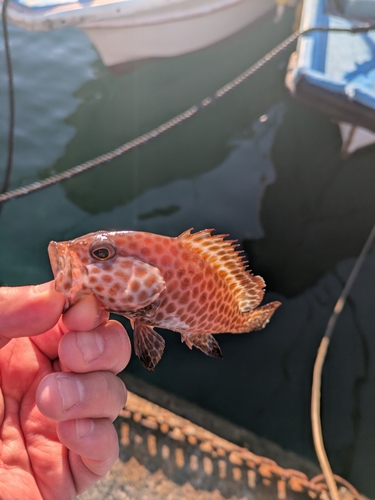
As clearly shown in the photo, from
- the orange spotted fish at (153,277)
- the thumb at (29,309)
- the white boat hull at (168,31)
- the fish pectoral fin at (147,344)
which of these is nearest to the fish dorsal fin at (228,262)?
the orange spotted fish at (153,277)

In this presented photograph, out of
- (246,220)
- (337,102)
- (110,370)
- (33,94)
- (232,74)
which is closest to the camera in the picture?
(110,370)

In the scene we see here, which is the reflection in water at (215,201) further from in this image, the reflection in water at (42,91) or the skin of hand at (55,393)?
the skin of hand at (55,393)

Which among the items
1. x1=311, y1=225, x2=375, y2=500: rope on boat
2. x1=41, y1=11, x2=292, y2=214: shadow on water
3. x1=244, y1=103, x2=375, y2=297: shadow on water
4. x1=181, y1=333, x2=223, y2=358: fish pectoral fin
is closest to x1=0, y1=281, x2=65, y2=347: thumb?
x1=181, y1=333, x2=223, y2=358: fish pectoral fin

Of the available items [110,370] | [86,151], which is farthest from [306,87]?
[110,370]

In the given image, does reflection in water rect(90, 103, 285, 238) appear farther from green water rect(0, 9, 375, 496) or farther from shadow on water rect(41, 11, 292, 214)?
shadow on water rect(41, 11, 292, 214)

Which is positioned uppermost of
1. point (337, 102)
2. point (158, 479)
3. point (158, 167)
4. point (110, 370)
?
point (337, 102)

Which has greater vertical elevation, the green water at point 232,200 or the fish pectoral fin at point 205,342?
the fish pectoral fin at point 205,342

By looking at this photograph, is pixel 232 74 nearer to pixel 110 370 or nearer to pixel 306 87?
pixel 306 87

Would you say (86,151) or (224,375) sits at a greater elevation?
(86,151)
